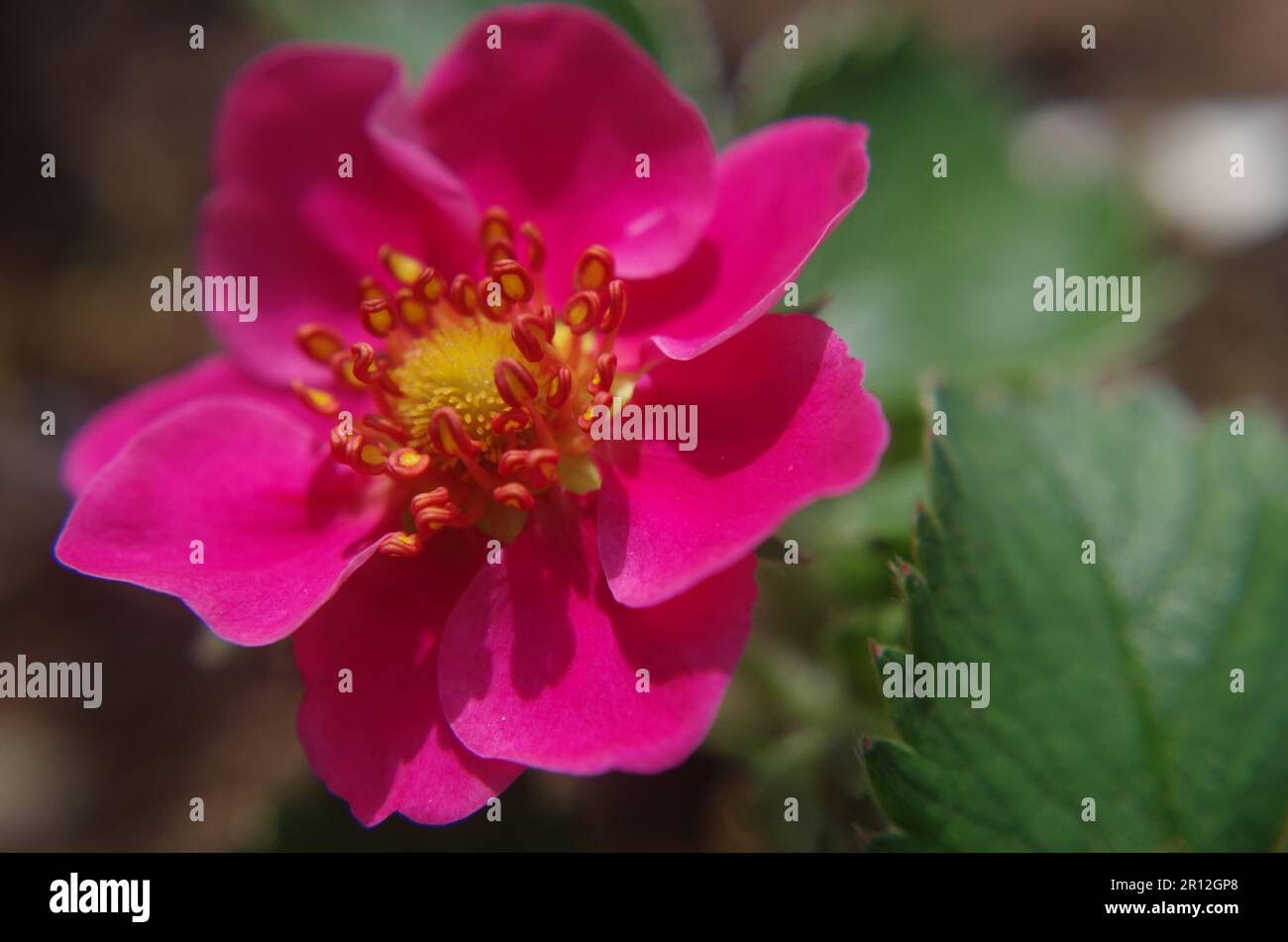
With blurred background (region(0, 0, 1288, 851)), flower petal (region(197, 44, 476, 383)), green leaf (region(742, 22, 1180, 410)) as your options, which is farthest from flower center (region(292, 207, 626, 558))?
green leaf (region(742, 22, 1180, 410))

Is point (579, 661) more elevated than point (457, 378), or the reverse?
point (457, 378)

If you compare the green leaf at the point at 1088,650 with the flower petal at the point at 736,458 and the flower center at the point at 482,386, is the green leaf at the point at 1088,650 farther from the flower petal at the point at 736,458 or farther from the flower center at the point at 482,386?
the flower center at the point at 482,386

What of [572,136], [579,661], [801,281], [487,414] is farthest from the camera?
[801,281]

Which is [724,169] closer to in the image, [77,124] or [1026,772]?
[1026,772]

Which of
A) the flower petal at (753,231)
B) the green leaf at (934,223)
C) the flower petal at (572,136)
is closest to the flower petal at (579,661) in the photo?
the flower petal at (753,231)

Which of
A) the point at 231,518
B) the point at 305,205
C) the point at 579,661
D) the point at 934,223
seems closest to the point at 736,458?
the point at 579,661

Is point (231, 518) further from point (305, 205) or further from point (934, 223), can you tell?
point (934, 223)

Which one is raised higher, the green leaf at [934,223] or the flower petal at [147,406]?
the green leaf at [934,223]
